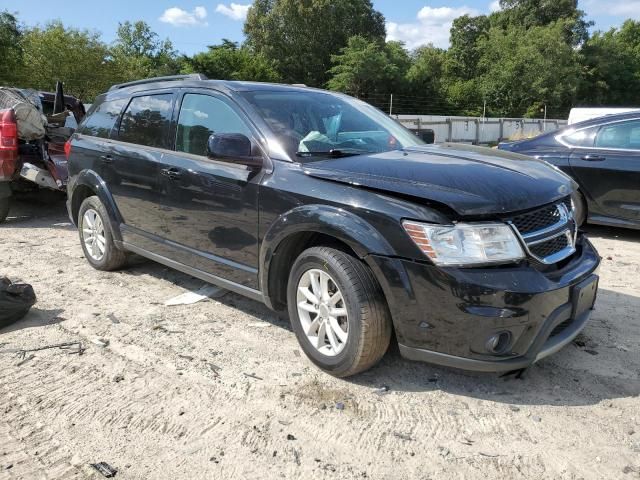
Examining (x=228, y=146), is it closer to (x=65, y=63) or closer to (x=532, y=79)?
(x=65, y=63)

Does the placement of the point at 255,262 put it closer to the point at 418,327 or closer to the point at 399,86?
the point at 418,327

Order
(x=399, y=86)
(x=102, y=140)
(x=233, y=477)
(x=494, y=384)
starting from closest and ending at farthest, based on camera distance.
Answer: (x=233, y=477)
(x=494, y=384)
(x=102, y=140)
(x=399, y=86)

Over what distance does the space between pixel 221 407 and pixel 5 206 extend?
6275 mm

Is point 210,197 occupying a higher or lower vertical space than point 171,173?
lower

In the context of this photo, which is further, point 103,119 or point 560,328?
point 103,119

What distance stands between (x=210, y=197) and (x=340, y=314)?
4.38ft

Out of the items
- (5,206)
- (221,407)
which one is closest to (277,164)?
(221,407)

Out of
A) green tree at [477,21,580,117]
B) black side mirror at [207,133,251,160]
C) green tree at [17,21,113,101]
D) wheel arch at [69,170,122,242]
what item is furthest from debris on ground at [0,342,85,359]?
green tree at [477,21,580,117]

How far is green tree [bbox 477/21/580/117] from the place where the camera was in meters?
55.0

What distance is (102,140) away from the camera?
5.12 m

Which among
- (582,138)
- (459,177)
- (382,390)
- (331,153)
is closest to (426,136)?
(331,153)

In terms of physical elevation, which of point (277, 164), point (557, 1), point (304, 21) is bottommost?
point (277, 164)

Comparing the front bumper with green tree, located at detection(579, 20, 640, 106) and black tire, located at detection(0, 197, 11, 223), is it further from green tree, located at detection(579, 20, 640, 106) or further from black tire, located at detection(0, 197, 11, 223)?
green tree, located at detection(579, 20, 640, 106)

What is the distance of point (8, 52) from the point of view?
93.0 feet
